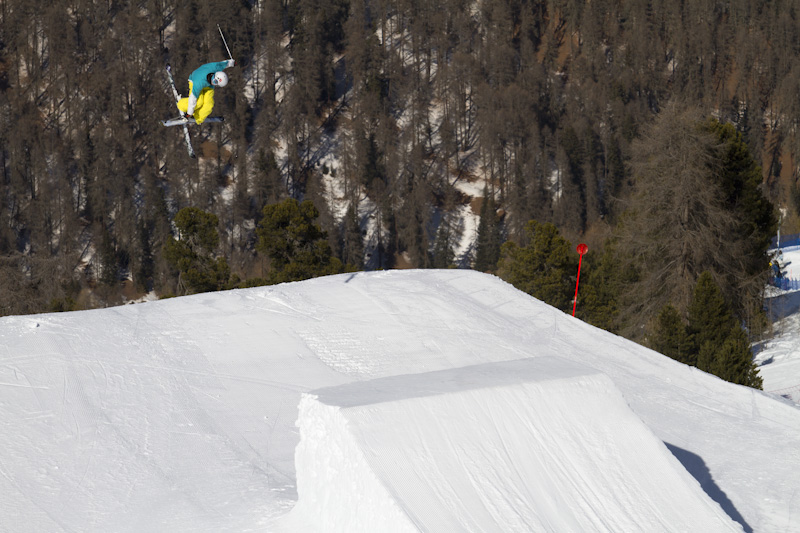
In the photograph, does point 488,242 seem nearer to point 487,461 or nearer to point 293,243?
point 293,243

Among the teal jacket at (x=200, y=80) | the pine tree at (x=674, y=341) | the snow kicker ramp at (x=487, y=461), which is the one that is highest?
the teal jacket at (x=200, y=80)

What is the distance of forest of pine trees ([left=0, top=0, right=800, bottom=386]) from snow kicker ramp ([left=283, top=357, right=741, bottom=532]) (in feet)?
132

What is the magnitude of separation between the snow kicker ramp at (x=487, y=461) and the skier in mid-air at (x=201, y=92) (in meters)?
4.83

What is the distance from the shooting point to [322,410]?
7461 mm

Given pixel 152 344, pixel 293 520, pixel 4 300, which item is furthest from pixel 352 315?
pixel 4 300

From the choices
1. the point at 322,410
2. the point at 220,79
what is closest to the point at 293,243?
the point at 220,79

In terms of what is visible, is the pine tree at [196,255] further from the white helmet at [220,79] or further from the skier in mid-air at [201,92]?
the white helmet at [220,79]

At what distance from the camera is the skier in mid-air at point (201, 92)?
10.9 meters

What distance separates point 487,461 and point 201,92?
656 cm

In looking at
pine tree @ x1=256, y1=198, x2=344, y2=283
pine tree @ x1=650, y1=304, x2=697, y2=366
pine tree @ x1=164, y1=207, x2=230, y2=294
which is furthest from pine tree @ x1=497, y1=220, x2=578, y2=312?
pine tree @ x1=164, y1=207, x2=230, y2=294

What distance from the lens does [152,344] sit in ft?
40.1

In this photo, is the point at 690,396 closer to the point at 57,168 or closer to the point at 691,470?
the point at 691,470

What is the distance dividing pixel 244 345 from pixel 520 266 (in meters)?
19.1

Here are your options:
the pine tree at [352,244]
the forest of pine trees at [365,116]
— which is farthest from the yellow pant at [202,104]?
the pine tree at [352,244]
